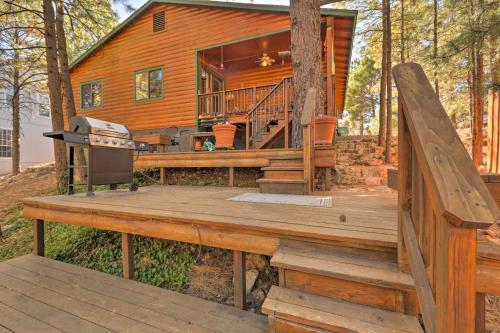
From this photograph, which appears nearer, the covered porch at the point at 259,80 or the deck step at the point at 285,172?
the deck step at the point at 285,172

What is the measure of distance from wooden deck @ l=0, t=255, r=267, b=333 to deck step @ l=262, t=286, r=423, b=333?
1.03ft

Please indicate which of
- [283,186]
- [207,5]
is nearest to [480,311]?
[283,186]

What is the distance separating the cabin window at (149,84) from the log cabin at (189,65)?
0.12 ft

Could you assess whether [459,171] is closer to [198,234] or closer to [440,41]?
[198,234]

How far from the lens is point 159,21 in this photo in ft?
27.5

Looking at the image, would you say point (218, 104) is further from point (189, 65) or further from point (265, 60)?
→ point (265, 60)

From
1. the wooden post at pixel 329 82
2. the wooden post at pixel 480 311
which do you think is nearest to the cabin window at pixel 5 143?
the wooden post at pixel 329 82

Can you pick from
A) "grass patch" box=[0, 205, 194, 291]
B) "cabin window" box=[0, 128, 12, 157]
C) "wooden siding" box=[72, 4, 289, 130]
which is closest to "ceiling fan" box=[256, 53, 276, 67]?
"wooden siding" box=[72, 4, 289, 130]

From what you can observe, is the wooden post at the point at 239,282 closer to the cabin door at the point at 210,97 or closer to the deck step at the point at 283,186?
the deck step at the point at 283,186

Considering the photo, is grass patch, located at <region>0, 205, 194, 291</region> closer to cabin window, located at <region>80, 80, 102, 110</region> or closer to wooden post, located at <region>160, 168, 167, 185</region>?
wooden post, located at <region>160, 168, 167, 185</region>

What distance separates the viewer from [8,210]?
18.1 feet

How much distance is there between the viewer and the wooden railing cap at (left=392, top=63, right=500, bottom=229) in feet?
2.00

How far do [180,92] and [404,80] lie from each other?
7.92 metres

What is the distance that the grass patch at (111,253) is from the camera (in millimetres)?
2561
